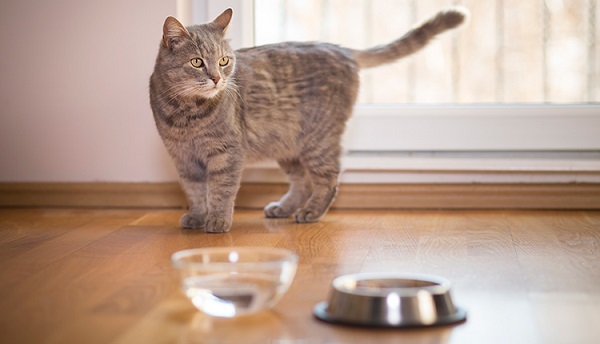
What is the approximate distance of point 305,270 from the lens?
1.75 meters

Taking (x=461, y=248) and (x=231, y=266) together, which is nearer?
(x=231, y=266)

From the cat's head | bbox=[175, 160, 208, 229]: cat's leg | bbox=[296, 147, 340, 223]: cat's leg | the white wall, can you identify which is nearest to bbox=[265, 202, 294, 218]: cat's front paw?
bbox=[296, 147, 340, 223]: cat's leg

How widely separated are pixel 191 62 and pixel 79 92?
2.24 feet

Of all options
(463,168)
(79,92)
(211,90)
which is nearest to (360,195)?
(463,168)

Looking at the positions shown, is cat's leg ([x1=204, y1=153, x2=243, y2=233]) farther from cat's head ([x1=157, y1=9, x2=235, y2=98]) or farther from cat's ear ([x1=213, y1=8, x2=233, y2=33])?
cat's ear ([x1=213, y1=8, x2=233, y2=33])

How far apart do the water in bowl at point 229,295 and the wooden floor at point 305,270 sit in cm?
2

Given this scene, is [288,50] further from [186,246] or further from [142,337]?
[142,337]

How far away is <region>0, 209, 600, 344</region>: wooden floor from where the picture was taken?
50.6 inches

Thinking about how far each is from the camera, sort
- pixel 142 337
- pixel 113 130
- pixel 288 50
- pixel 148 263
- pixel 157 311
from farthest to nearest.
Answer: pixel 113 130 → pixel 288 50 → pixel 148 263 → pixel 157 311 → pixel 142 337

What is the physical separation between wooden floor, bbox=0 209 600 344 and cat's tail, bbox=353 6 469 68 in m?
0.49

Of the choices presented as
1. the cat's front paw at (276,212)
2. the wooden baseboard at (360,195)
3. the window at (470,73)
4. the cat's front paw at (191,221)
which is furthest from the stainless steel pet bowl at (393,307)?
the window at (470,73)

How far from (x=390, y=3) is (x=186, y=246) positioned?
1268 mm

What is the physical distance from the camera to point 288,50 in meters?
2.57

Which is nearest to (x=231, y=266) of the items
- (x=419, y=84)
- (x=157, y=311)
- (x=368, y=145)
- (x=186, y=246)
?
(x=157, y=311)
